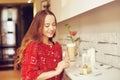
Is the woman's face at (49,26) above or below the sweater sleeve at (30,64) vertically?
above

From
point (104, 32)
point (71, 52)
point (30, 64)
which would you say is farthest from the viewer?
point (71, 52)

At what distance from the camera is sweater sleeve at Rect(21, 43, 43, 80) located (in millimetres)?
1625

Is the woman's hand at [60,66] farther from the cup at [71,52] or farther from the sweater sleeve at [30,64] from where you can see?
the cup at [71,52]

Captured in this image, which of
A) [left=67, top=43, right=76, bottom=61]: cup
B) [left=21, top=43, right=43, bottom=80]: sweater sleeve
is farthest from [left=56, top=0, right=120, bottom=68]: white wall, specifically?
[left=21, top=43, right=43, bottom=80]: sweater sleeve

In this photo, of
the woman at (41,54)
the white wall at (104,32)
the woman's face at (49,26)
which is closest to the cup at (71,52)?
the white wall at (104,32)

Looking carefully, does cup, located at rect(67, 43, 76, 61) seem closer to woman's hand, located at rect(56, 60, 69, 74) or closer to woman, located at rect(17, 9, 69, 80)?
woman, located at rect(17, 9, 69, 80)

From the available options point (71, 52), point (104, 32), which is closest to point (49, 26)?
point (104, 32)

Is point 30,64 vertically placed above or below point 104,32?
below

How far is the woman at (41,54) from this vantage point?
5.39 ft

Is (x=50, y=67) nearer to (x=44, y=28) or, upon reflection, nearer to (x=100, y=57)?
(x=44, y=28)

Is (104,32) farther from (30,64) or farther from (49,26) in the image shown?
(30,64)

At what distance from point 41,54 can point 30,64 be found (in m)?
Result: 0.12

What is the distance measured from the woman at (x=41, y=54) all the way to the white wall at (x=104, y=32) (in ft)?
2.10

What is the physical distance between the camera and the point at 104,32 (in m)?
2.47
